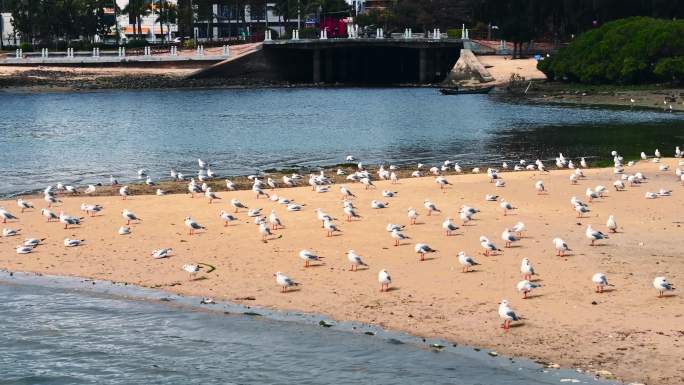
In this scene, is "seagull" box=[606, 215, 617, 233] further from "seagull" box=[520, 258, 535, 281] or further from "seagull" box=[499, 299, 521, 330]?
"seagull" box=[499, 299, 521, 330]

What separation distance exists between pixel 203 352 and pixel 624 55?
7183 centimetres

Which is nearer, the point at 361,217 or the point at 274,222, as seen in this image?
the point at 274,222

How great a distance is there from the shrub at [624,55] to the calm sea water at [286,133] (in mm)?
7794

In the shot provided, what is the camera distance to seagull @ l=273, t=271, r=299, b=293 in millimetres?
19969

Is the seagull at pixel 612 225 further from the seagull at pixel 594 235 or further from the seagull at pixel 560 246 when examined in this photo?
the seagull at pixel 560 246

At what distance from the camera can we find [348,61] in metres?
125

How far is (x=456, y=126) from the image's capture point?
64625mm

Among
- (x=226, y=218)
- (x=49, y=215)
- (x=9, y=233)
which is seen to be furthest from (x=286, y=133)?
(x=9, y=233)

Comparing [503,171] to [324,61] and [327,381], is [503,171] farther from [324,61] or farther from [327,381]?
[324,61]

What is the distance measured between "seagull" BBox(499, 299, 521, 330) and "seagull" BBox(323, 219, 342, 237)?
7955 millimetres

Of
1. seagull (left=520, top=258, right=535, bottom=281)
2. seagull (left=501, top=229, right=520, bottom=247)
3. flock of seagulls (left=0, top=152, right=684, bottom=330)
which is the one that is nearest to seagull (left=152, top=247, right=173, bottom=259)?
flock of seagulls (left=0, top=152, right=684, bottom=330)

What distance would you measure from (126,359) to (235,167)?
26960mm

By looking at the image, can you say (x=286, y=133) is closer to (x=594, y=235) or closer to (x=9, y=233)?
(x=9, y=233)

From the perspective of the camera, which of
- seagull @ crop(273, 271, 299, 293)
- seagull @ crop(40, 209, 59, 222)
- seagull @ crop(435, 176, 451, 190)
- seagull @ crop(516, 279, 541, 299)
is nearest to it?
seagull @ crop(516, 279, 541, 299)
